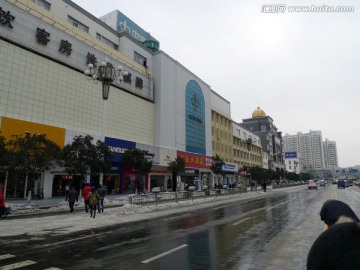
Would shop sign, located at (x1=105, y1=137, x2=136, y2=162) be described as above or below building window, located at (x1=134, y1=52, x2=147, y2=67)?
below

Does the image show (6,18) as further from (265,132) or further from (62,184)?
(265,132)

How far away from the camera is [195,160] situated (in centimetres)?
5191

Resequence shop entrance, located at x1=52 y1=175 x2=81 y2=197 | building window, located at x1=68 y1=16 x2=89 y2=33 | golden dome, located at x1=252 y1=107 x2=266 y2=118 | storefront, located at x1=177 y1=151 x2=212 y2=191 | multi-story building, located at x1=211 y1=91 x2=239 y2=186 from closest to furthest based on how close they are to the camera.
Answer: shop entrance, located at x1=52 y1=175 x2=81 y2=197 < building window, located at x1=68 y1=16 x2=89 y2=33 < storefront, located at x1=177 y1=151 x2=212 y2=191 < multi-story building, located at x1=211 y1=91 x2=239 y2=186 < golden dome, located at x1=252 y1=107 x2=266 y2=118

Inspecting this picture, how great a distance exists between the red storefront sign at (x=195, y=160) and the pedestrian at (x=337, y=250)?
44992mm

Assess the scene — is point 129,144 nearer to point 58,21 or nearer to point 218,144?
point 58,21

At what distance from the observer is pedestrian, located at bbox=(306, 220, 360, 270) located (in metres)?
1.29

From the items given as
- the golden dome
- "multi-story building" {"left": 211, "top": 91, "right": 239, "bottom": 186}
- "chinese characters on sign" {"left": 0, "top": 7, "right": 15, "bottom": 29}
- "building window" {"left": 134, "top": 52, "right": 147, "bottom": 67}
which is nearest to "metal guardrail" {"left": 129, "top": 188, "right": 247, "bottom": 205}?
"chinese characters on sign" {"left": 0, "top": 7, "right": 15, "bottom": 29}

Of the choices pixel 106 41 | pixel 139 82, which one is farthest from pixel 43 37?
pixel 139 82

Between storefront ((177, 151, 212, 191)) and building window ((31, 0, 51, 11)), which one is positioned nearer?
building window ((31, 0, 51, 11))

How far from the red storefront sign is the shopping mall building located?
0.19 meters

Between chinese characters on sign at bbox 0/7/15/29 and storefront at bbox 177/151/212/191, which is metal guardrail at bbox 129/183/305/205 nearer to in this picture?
storefront at bbox 177/151/212/191

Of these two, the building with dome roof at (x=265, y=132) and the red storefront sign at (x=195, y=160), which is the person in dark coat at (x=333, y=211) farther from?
the building with dome roof at (x=265, y=132)

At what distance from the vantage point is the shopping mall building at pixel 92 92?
84.8ft

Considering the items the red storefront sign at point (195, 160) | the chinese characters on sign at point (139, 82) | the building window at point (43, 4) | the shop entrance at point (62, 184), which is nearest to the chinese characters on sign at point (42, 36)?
the building window at point (43, 4)
